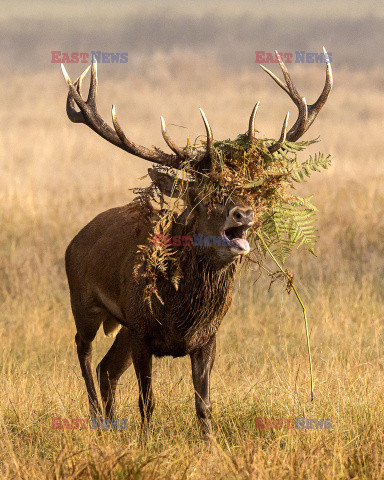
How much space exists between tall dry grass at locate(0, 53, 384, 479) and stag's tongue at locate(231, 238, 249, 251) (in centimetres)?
82

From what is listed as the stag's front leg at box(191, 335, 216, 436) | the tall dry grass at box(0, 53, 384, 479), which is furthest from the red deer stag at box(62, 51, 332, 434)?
the tall dry grass at box(0, 53, 384, 479)

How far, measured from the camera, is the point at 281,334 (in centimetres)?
860

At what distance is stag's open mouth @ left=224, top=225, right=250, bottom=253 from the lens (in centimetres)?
499

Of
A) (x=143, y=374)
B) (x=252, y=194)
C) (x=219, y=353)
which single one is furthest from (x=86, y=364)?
(x=252, y=194)

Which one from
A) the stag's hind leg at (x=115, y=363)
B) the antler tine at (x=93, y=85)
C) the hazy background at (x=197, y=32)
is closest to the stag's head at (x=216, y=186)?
the antler tine at (x=93, y=85)

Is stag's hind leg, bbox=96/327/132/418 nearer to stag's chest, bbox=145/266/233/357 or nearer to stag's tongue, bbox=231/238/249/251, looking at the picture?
stag's chest, bbox=145/266/233/357

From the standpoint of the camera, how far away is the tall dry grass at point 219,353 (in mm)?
4695

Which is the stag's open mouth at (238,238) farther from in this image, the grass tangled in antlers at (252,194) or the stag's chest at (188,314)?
the stag's chest at (188,314)

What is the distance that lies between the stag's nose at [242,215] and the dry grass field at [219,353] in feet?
2.20

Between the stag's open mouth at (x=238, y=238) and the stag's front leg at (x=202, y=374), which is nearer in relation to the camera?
the stag's open mouth at (x=238, y=238)

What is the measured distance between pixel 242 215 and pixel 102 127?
4.32 feet

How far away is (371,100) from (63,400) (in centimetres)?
2978

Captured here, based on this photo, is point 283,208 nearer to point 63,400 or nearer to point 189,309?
point 189,309

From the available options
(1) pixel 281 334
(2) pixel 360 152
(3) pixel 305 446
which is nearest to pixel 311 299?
(1) pixel 281 334
